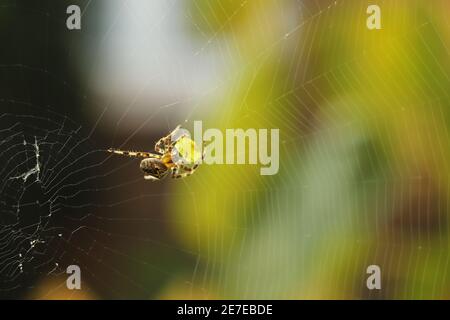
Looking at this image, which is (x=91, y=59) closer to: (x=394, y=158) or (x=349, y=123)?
(x=349, y=123)

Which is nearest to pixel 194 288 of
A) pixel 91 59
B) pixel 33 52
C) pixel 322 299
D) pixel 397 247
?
pixel 322 299

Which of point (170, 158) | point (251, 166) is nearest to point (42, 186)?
point (170, 158)

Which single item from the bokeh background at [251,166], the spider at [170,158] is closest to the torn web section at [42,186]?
the bokeh background at [251,166]

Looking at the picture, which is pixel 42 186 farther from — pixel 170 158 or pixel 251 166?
pixel 251 166

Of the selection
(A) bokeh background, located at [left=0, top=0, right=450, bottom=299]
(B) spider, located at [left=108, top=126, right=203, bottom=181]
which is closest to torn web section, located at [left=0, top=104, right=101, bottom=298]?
(A) bokeh background, located at [left=0, top=0, right=450, bottom=299]

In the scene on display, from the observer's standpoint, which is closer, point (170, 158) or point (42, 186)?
point (42, 186)

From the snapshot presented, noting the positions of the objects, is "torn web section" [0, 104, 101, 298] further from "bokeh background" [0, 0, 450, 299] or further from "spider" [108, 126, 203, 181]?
"spider" [108, 126, 203, 181]
